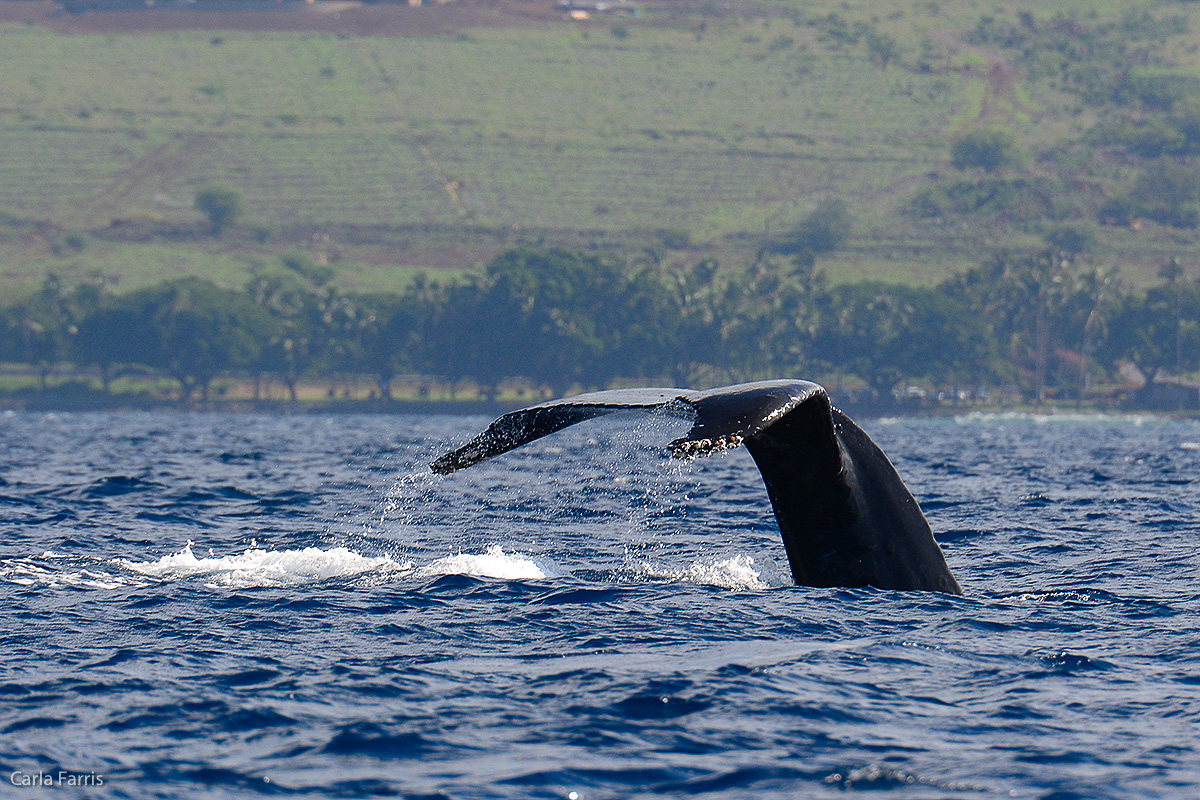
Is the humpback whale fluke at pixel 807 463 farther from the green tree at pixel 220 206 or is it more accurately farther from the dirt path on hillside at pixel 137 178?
the dirt path on hillside at pixel 137 178

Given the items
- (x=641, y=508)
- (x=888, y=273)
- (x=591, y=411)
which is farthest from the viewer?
(x=888, y=273)

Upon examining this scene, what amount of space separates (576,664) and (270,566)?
5.59 metres

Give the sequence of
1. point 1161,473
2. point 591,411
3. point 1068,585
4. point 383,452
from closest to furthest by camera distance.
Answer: point 591,411 → point 1068,585 → point 1161,473 → point 383,452

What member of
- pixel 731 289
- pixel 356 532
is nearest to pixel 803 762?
pixel 356 532

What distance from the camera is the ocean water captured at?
26.0ft

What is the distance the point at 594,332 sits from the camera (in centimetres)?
13888

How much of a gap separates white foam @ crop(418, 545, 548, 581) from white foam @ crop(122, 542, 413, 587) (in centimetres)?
37

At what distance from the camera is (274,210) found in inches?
7416

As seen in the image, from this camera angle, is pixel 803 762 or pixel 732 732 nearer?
pixel 803 762

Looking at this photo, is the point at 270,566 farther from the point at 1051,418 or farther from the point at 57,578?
the point at 1051,418

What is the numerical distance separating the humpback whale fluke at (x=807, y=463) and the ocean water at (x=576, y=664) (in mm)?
256

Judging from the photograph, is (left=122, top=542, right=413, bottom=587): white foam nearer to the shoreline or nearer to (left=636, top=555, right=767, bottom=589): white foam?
(left=636, top=555, right=767, bottom=589): white foam

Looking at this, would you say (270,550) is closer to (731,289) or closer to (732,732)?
(732,732)

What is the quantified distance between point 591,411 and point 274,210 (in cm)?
18512
